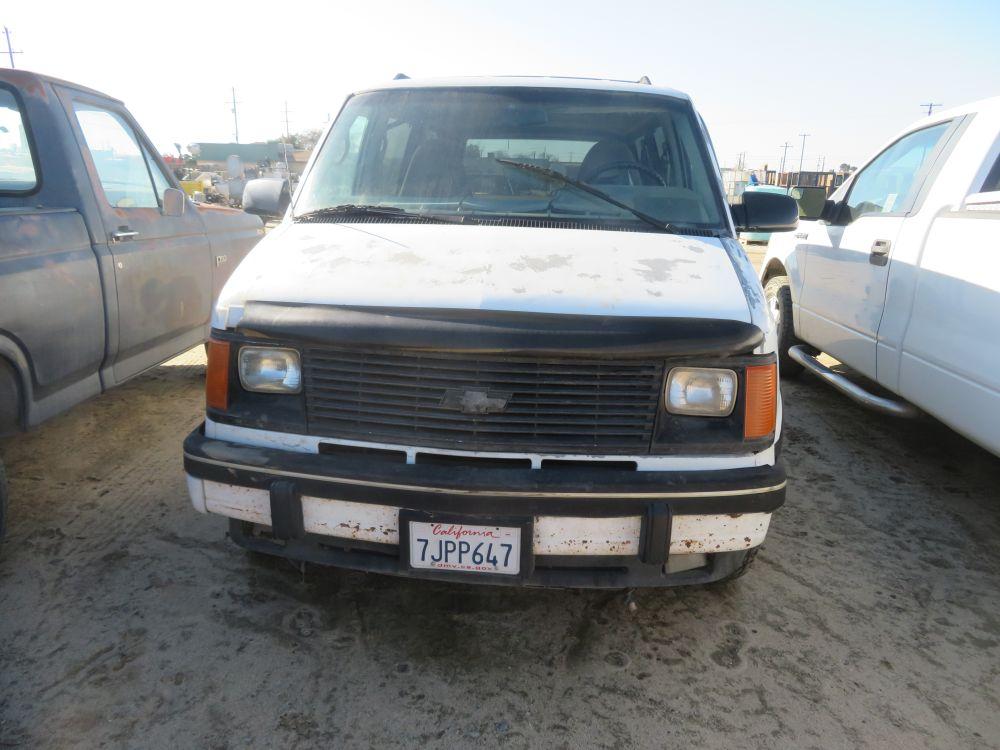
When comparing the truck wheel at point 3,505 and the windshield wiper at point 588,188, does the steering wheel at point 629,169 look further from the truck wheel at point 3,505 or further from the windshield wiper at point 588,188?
the truck wheel at point 3,505

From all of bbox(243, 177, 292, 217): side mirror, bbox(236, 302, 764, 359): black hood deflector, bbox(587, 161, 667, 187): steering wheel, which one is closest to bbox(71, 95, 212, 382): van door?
bbox(243, 177, 292, 217): side mirror

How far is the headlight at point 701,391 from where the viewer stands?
2193 mm

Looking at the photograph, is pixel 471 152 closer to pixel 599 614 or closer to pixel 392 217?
pixel 392 217

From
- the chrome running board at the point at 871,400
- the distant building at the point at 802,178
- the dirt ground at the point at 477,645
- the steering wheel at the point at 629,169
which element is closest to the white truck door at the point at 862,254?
the chrome running board at the point at 871,400

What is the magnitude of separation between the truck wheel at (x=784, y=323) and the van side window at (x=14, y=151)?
4.88 m

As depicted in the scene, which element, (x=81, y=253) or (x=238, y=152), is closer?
(x=81, y=253)

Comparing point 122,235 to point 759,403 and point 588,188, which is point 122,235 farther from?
point 759,403

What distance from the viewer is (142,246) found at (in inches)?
150

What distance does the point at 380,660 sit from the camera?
237cm

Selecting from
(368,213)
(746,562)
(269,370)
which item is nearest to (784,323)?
(746,562)

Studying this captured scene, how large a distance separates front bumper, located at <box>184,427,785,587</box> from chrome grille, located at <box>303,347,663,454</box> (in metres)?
0.10

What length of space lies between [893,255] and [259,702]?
373cm

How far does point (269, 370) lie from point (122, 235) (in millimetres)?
1924

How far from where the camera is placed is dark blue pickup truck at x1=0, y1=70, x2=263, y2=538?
2.94 metres
